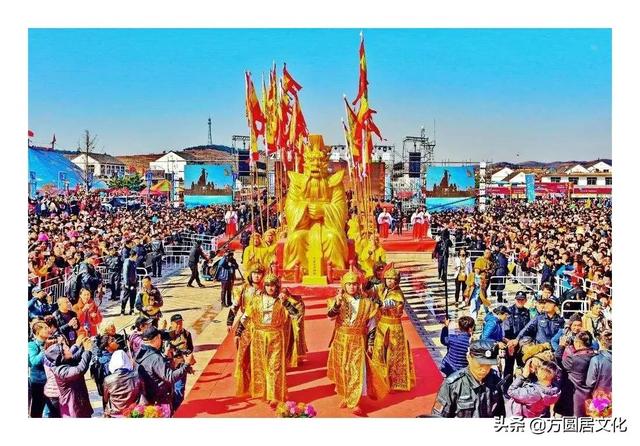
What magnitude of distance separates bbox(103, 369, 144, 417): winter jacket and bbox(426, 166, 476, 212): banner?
6.81m

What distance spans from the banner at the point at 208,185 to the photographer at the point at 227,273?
2578mm

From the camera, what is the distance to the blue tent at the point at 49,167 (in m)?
8.70

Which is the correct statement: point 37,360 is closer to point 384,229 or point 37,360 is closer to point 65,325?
point 65,325

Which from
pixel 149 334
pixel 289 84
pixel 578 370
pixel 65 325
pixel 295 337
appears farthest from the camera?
pixel 289 84

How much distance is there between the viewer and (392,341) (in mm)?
6574

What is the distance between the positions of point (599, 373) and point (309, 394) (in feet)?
9.97

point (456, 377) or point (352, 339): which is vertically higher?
point (352, 339)

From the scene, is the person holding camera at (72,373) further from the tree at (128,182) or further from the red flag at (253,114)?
the tree at (128,182)

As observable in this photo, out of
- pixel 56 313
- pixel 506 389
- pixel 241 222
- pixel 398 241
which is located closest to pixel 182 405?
pixel 56 313


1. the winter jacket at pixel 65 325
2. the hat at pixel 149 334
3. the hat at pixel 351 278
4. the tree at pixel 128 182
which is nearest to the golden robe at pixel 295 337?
the hat at pixel 351 278

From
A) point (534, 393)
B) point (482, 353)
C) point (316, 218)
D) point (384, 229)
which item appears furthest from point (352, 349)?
point (384, 229)

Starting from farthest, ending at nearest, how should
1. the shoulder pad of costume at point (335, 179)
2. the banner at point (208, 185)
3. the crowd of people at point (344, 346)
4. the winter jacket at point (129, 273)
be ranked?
the banner at point (208, 185)
the shoulder pad of costume at point (335, 179)
the winter jacket at point (129, 273)
the crowd of people at point (344, 346)
